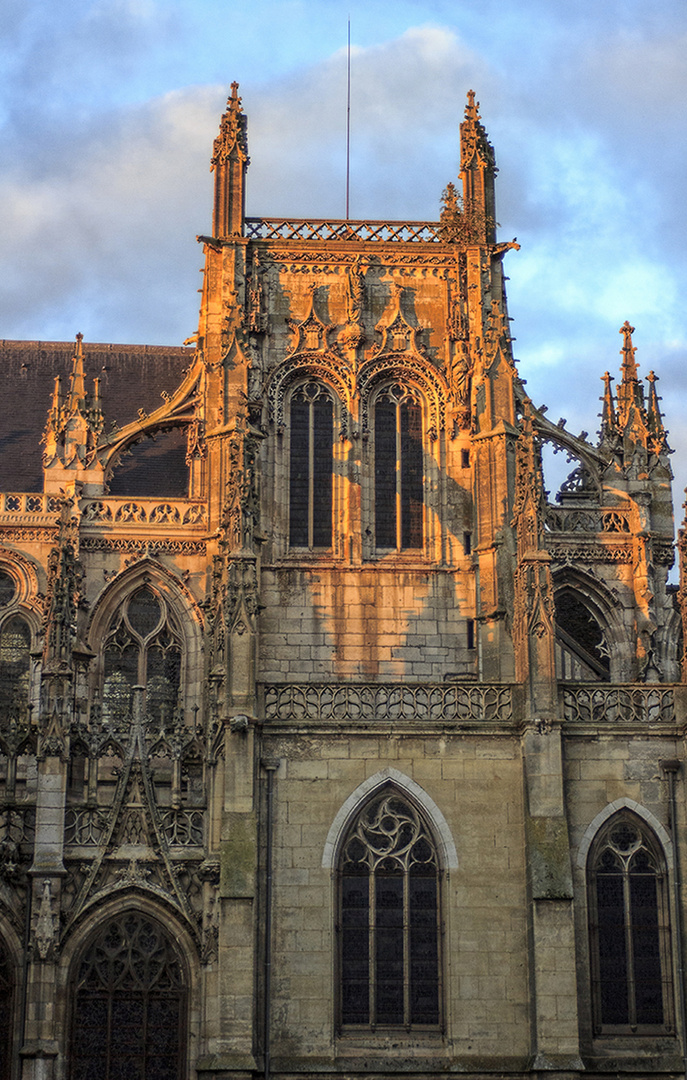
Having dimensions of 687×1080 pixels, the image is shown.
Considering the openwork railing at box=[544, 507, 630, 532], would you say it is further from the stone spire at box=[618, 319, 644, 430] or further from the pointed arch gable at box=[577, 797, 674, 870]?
the pointed arch gable at box=[577, 797, 674, 870]

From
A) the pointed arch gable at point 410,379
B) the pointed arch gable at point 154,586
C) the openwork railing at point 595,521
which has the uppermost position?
the pointed arch gable at point 410,379

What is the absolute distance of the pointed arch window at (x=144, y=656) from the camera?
3622cm

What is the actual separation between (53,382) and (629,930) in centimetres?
2105

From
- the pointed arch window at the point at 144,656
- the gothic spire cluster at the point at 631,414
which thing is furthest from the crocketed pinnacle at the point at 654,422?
the pointed arch window at the point at 144,656

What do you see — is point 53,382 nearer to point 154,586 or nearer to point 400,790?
point 154,586

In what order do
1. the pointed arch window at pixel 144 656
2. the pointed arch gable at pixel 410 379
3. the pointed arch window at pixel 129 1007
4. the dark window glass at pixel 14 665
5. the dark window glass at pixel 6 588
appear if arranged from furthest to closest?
the pointed arch gable at pixel 410 379 → the dark window glass at pixel 6 588 → the dark window glass at pixel 14 665 → the pointed arch window at pixel 144 656 → the pointed arch window at pixel 129 1007

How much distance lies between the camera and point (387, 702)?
31.2m

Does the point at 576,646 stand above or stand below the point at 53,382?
below

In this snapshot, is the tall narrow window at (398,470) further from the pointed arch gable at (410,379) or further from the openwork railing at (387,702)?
the openwork railing at (387,702)

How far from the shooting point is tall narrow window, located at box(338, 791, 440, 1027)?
29547mm

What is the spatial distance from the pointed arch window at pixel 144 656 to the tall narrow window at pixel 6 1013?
716 cm

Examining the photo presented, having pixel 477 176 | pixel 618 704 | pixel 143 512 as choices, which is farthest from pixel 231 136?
pixel 618 704

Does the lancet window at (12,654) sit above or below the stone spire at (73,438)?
below

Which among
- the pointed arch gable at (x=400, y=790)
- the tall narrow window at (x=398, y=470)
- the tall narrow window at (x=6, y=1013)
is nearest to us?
the tall narrow window at (x=6, y=1013)
